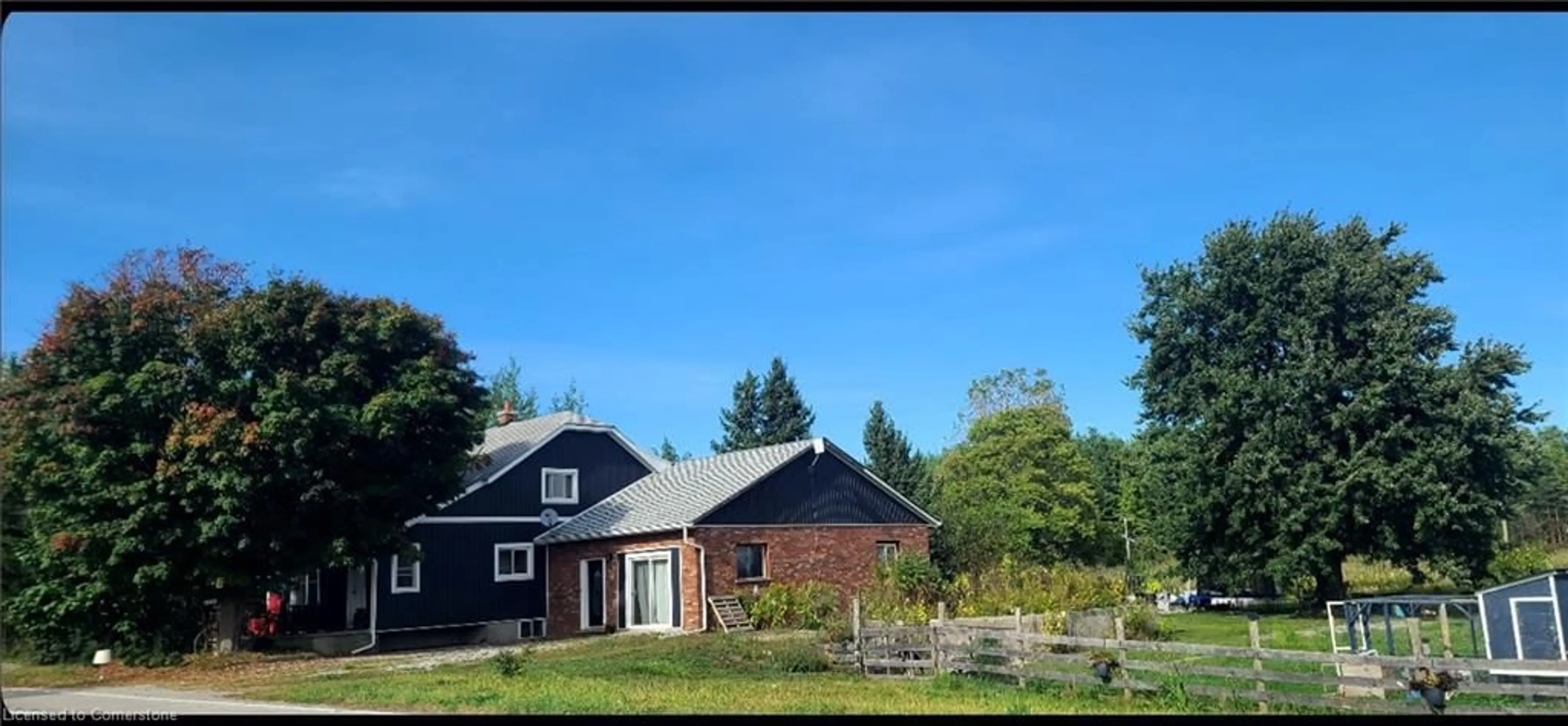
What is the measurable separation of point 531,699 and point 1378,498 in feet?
83.8

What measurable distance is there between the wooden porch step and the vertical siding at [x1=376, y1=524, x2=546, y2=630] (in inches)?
262

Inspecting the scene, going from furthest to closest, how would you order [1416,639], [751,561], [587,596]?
[587,596], [751,561], [1416,639]

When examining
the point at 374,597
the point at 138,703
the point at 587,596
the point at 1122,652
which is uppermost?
the point at 374,597

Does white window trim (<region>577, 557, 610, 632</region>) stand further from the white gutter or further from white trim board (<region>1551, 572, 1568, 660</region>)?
white trim board (<region>1551, 572, 1568, 660</region>)

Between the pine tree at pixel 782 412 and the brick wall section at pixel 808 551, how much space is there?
3258cm

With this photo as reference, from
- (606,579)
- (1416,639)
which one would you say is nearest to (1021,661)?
(1416,639)

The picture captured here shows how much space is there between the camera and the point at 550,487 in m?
33.1

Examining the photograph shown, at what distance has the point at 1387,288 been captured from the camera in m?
32.5

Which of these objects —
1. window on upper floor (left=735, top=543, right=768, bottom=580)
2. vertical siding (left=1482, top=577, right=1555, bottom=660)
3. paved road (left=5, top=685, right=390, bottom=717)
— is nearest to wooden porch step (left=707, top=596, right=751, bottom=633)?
window on upper floor (left=735, top=543, right=768, bottom=580)

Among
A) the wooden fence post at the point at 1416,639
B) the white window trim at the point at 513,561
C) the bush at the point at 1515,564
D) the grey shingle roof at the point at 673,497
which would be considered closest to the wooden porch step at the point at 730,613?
the grey shingle roof at the point at 673,497

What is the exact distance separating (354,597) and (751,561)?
33.0 ft

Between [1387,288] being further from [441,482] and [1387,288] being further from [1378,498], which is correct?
[441,482]

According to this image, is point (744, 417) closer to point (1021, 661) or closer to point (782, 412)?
point (782, 412)

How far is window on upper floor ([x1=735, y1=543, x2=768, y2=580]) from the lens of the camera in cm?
2881
